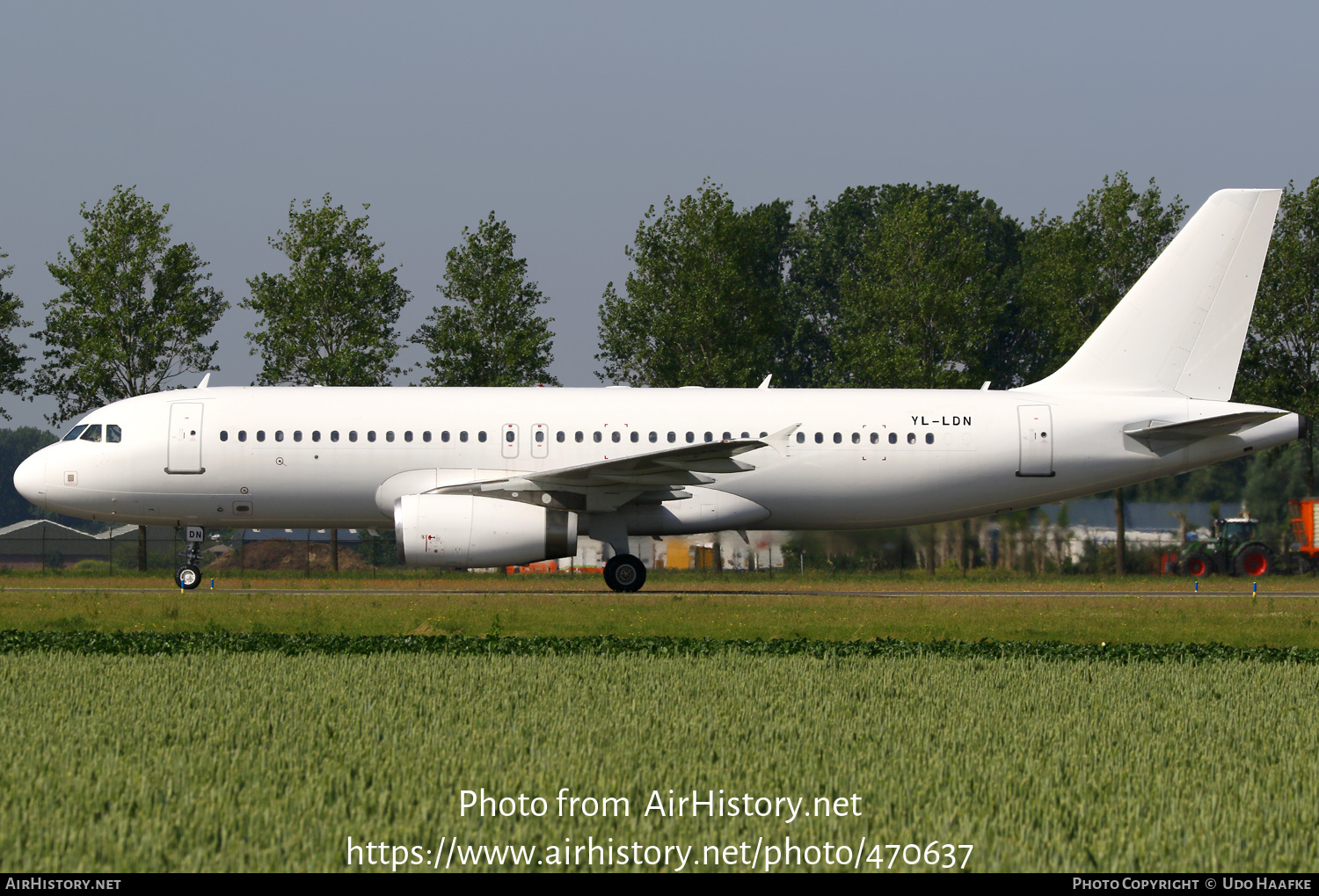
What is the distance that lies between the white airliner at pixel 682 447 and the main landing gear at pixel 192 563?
6 cm

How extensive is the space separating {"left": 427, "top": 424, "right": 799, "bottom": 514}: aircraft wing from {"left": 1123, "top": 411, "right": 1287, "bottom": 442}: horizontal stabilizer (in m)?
6.78

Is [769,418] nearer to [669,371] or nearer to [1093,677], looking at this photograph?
[1093,677]

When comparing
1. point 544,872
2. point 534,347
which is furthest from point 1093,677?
point 534,347

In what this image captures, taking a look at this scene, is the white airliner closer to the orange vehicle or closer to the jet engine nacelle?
the jet engine nacelle

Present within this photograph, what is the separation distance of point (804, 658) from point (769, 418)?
35.1ft

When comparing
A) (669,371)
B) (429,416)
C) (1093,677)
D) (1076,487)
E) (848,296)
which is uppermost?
(848,296)

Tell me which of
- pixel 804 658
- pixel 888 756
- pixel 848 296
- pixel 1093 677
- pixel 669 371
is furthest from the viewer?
pixel 848 296

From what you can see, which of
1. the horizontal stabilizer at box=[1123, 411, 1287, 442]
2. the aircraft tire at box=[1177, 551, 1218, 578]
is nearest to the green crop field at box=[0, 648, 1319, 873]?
the horizontal stabilizer at box=[1123, 411, 1287, 442]

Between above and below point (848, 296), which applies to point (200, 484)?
below

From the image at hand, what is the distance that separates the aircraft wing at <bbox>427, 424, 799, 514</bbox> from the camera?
20781mm

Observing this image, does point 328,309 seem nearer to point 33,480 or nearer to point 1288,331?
point 33,480

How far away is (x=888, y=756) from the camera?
7641 millimetres

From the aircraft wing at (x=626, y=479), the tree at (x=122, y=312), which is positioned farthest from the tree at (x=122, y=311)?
the aircraft wing at (x=626, y=479)

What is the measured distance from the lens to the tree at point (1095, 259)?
4231 centimetres
